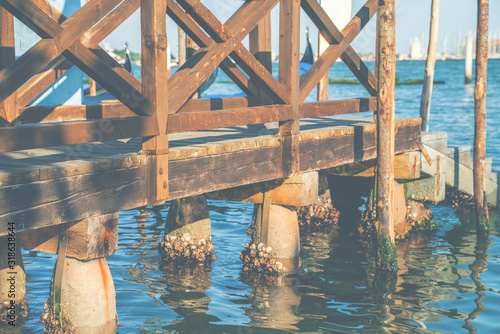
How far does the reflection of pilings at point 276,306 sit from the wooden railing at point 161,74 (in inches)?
59.7

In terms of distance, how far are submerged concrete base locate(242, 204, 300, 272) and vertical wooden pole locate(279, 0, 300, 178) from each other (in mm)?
826

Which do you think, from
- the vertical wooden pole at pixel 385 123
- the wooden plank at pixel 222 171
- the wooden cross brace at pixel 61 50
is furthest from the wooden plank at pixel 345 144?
the wooden cross brace at pixel 61 50

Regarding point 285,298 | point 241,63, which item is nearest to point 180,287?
point 285,298

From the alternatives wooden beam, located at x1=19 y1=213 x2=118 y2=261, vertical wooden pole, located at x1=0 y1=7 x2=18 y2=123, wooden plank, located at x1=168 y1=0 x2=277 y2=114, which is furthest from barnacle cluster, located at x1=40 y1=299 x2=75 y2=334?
vertical wooden pole, located at x1=0 y1=7 x2=18 y2=123

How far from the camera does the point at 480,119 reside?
34.6 feet

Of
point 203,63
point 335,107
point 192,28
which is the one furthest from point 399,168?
point 203,63

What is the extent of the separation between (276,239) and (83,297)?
2.92 meters

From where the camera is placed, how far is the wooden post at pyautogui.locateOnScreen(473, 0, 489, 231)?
1030 centimetres

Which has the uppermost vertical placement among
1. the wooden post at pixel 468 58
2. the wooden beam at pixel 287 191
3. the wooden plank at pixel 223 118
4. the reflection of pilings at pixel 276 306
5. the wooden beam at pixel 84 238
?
the wooden post at pixel 468 58

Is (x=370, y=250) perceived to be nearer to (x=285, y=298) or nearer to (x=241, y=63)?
(x=285, y=298)

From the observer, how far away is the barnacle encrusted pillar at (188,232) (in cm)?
844

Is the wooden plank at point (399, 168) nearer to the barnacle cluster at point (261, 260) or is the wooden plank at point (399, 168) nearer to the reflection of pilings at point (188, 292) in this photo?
the barnacle cluster at point (261, 260)

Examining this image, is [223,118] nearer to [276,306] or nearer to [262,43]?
[262,43]

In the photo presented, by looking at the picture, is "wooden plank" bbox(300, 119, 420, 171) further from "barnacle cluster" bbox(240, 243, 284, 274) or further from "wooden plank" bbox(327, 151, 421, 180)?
"barnacle cluster" bbox(240, 243, 284, 274)
